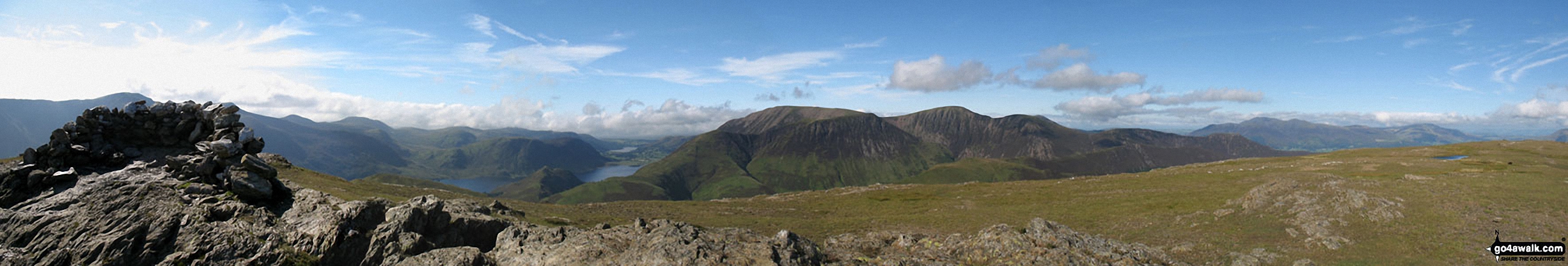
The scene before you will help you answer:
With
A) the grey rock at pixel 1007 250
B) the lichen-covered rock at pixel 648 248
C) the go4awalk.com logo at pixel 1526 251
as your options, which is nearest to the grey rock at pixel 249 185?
the lichen-covered rock at pixel 648 248

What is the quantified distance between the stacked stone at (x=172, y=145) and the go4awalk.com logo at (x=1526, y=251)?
6933cm

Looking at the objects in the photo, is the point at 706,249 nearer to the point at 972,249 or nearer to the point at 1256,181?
the point at 972,249

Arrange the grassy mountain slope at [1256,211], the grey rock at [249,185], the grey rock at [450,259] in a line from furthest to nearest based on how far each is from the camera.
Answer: the grassy mountain slope at [1256,211] < the grey rock at [249,185] < the grey rock at [450,259]

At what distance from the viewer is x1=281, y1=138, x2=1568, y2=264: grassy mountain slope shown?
3784 centimetres

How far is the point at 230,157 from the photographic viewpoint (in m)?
27.7

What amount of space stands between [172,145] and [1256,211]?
84.0 meters

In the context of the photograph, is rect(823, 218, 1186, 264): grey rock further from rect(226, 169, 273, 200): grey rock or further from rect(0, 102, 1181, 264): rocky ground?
rect(226, 169, 273, 200): grey rock

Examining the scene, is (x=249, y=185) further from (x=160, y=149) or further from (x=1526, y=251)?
(x=1526, y=251)

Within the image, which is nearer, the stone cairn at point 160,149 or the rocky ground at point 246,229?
the rocky ground at point 246,229

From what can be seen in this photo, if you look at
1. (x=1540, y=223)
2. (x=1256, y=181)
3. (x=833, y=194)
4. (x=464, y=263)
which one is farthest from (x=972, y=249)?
(x=833, y=194)

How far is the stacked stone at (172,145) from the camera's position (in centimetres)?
2567

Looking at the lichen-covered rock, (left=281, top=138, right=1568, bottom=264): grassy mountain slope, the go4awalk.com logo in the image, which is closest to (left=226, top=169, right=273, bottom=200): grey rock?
the lichen-covered rock

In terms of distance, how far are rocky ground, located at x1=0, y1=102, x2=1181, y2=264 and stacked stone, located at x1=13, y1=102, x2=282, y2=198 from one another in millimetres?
74

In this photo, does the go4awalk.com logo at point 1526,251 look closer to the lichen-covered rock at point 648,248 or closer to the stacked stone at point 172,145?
the lichen-covered rock at point 648,248
